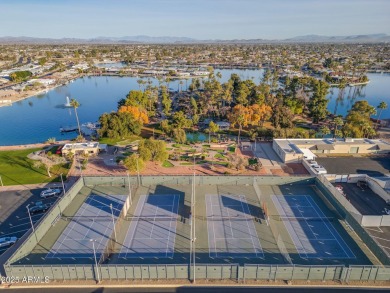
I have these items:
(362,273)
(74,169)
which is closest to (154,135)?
(74,169)

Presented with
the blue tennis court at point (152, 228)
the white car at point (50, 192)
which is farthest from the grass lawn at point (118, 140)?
the blue tennis court at point (152, 228)

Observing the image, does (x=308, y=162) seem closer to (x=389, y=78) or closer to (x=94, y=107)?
(x=94, y=107)

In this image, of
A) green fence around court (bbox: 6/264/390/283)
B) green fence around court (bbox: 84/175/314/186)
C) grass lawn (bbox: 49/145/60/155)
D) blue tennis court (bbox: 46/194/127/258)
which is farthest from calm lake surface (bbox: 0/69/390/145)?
green fence around court (bbox: 6/264/390/283)

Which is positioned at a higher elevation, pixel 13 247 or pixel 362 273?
pixel 362 273

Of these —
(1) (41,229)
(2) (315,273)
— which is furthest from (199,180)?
(1) (41,229)

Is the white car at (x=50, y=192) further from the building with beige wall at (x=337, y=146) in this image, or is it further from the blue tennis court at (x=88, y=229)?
the building with beige wall at (x=337, y=146)

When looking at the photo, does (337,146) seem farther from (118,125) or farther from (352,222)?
(118,125)
